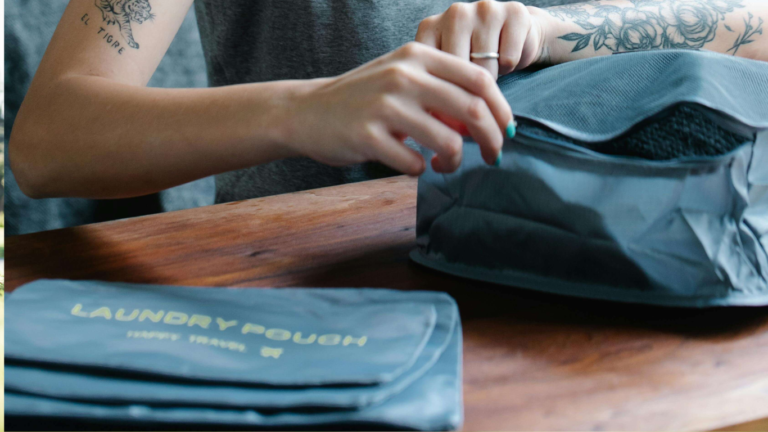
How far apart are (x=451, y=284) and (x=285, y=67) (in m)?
0.65

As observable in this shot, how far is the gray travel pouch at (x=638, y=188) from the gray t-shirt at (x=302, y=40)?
47 centimetres

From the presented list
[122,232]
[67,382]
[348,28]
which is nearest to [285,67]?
[348,28]

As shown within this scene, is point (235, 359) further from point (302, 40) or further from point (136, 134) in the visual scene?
point (302, 40)

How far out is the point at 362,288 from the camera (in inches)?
15.7

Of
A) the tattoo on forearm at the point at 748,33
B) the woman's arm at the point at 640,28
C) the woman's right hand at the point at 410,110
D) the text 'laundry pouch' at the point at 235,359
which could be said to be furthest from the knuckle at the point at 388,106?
the tattoo on forearm at the point at 748,33

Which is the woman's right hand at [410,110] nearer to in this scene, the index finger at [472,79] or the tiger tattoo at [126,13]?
the index finger at [472,79]

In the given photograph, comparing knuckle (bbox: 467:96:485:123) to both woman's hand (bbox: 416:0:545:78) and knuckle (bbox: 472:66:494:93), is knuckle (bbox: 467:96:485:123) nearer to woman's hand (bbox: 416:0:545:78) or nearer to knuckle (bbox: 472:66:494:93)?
knuckle (bbox: 472:66:494:93)

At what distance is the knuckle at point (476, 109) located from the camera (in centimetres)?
37

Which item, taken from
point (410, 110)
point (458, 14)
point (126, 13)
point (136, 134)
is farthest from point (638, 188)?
point (126, 13)

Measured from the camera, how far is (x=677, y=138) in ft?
1.14

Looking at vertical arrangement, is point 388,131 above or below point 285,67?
above

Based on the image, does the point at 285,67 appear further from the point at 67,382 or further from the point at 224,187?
the point at 67,382

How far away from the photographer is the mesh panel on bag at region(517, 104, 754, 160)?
34cm

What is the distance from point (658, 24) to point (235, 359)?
2.30 ft
